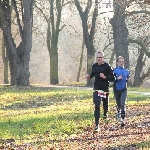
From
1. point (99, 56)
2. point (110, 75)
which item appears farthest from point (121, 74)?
point (99, 56)

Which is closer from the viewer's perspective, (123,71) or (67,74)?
(123,71)

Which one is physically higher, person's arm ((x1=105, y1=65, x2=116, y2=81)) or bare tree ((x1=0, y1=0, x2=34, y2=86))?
bare tree ((x1=0, y1=0, x2=34, y2=86))

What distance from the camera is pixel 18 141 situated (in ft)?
36.2

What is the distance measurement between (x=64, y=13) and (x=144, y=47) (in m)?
16.9

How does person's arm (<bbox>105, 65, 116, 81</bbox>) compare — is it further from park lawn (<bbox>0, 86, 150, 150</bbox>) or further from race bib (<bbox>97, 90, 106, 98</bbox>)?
park lawn (<bbox>0, 86, 150, 150</bbox>)

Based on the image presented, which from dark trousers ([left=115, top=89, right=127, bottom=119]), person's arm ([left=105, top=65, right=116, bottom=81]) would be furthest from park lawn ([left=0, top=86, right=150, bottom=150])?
person's arm ([left=105, top=65, right=116, bottom=81])

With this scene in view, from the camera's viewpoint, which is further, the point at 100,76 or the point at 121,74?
the point at 121,74

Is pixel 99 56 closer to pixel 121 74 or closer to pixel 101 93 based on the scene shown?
pixel 101 93

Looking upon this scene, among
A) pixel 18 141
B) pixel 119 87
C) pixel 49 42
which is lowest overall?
pixel 18 141

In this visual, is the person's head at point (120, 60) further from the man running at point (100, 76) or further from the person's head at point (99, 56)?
the person's head at point (99, 56)

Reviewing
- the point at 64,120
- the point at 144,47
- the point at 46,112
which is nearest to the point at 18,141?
the point at 64,120

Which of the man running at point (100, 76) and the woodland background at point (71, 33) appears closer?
the man running at point (100, 76)

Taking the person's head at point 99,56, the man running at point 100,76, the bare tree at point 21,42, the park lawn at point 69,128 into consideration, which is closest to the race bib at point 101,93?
the man running at point 100,76

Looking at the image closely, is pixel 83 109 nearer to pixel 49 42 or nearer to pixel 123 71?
pixel 123 71
